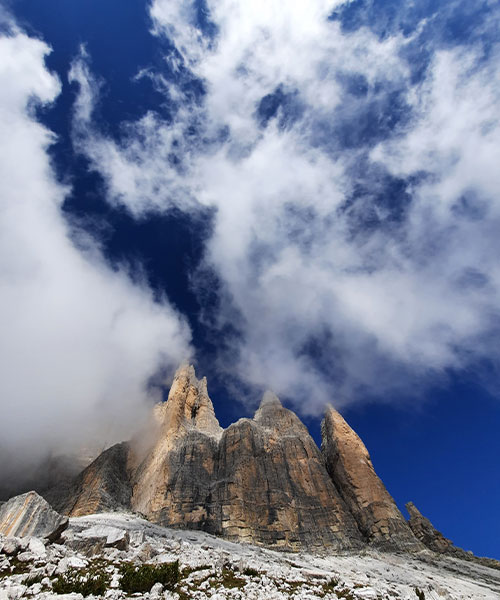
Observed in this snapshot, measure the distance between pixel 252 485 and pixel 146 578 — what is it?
181 ft

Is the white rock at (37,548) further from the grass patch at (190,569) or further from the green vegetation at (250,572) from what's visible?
the green vegetation at (250,572)

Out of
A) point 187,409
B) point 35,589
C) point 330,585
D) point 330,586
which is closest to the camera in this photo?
point 35,589

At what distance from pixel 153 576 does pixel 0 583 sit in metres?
7.22

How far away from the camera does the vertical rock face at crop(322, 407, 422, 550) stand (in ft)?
196

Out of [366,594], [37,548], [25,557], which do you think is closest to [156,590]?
[25,557]

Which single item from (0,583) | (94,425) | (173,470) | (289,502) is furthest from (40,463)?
(0,583)

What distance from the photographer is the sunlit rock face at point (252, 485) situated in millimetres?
59312

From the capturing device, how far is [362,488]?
70.1 meters

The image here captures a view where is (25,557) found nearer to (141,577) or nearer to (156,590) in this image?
(141,577)

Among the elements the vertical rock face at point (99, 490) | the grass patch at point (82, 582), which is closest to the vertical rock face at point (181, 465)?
the vertical rock face at point (99, 490)

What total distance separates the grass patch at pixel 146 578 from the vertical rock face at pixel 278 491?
1690 inches

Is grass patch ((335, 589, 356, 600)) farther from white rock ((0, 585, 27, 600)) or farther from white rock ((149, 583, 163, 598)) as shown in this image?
→ white rock ((0, 585, 27, 600))

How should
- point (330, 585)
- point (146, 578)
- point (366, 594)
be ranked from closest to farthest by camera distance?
1. point (146, 578)
2. point (366, 594)
3. point (330, 585)

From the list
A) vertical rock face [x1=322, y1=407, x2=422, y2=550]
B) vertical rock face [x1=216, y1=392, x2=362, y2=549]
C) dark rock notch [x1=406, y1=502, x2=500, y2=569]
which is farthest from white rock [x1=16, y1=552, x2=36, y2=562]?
dark rock notch [x1=406, y1=502, x2=500, y2=569]
